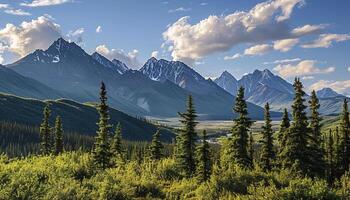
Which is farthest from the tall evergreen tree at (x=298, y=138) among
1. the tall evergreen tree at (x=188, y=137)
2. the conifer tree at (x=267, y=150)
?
the conifer tree at (x=267, y=150)

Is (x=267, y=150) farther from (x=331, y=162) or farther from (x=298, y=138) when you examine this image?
(x=298, y=138)

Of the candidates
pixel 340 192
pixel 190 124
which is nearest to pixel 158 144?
pixel 190 124

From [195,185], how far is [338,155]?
5933 cm

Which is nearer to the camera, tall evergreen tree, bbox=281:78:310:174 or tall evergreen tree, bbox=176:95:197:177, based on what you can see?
tall evergreen tree, bbox=281:78:310:174

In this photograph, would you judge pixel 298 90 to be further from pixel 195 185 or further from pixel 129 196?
pixel 129 196

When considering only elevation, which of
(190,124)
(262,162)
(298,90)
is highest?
(298,90)

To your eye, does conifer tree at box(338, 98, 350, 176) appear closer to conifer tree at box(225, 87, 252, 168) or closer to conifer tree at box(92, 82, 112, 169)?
conifer tree at box(225, 87, 252, 168)

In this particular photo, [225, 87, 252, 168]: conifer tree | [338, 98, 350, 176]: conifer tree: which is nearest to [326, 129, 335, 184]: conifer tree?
[338, 98, 350, 176]: conifer tree

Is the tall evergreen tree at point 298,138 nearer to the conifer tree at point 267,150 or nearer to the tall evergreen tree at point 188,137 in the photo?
the tall evergreen tree at point 188,137

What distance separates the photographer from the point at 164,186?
96.0ft

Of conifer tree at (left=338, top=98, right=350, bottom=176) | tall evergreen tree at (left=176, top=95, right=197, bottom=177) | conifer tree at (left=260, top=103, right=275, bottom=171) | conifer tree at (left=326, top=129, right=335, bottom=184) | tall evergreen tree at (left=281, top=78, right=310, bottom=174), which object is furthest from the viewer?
conifer tree at (left=326, top=129, right=335, bottom=184)

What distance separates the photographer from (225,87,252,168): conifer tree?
198 feet

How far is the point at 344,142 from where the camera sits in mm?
77125

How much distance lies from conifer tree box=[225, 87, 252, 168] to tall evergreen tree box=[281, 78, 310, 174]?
644cm
